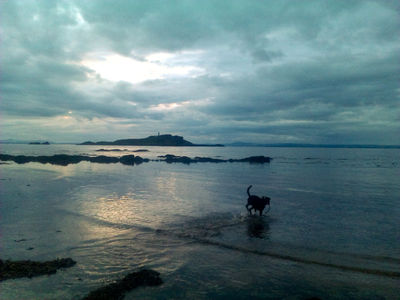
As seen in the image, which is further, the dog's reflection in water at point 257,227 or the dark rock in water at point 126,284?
the dog's reflection in water at point 257,227

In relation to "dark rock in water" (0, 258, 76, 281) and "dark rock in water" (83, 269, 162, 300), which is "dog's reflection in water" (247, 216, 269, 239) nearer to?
"dark rock in water" (83, 269, 162, 300)

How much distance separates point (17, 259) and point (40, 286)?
3.19 m

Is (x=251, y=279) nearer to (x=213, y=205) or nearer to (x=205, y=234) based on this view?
(x=205, y=234)

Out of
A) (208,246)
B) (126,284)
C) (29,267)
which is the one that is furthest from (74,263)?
(208,246)

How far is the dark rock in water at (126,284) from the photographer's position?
27.4 feet

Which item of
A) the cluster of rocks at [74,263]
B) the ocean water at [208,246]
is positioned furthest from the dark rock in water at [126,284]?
the ocean water at [208,246]

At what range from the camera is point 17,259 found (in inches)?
443

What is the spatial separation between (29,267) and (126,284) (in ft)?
14.1

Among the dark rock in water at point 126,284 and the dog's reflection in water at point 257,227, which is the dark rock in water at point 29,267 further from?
the dog's reflection in water at point 257,227

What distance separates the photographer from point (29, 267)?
10.2 m

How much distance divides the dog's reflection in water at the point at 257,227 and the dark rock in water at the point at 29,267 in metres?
9.73

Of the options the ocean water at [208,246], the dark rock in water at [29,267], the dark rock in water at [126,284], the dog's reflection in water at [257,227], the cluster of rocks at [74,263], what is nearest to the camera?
the dark rock in water at [126,284]

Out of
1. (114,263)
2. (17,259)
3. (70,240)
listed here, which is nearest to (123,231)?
(70,240)

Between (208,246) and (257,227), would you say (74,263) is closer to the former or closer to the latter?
(208,246)
